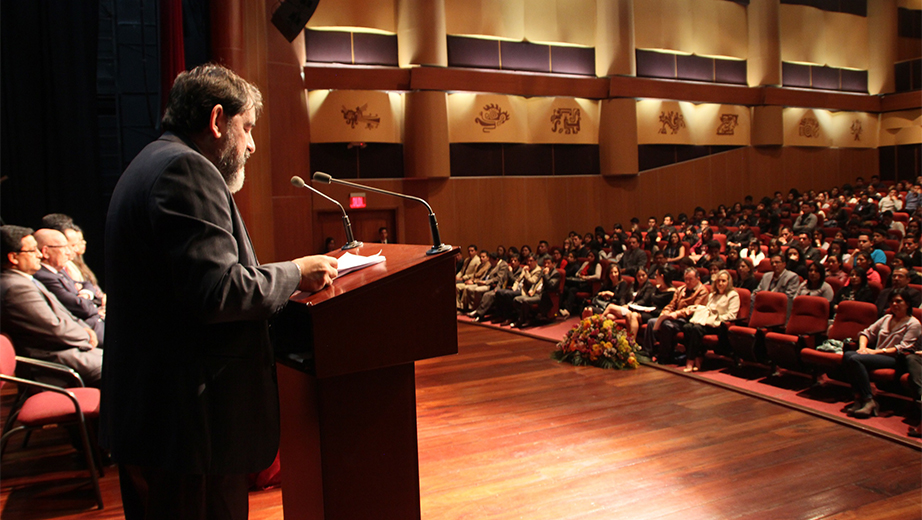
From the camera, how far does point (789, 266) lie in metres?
6.89

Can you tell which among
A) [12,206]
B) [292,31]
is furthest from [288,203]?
[12,206]

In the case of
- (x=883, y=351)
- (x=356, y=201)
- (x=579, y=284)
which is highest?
(x=356, y=201)

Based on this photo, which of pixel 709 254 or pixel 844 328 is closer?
pixel 844 328

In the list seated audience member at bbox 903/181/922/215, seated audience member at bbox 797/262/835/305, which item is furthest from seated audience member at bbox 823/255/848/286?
seated audience member at bbox 903/181/922/215

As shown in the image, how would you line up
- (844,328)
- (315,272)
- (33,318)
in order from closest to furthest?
(315,272) → (33,318) → (844,328)

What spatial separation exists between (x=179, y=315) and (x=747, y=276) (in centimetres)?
644

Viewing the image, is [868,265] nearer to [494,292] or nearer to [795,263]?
[795,263]

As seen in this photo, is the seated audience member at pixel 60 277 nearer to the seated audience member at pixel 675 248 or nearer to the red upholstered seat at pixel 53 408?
the red upholstered seat at pixel 53 408

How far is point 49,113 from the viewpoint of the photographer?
525cm

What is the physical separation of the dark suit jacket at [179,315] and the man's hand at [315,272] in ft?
0.43

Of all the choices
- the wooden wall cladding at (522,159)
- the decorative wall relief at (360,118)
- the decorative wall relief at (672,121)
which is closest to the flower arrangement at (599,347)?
the decorative wall relief at (360,118)

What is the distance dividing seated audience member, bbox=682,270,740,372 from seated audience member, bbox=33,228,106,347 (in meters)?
4.53

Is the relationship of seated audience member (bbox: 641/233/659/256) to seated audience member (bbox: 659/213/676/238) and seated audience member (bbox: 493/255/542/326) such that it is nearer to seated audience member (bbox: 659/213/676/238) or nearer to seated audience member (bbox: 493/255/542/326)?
seated audience member (bbox: 659/213/676/238)

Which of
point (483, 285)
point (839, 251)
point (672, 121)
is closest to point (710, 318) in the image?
point (839, 251)
